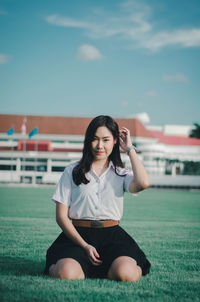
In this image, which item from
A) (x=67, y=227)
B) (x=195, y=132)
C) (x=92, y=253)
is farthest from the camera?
(x=195, y=132)

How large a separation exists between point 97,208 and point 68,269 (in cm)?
51

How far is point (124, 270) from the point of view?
3285 mm

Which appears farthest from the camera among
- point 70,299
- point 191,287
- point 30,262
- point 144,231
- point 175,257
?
point 144,231

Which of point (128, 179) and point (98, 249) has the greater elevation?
point (128, 179)

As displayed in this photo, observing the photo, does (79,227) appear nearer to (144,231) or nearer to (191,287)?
(191,287)

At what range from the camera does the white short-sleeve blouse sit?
3.43 m

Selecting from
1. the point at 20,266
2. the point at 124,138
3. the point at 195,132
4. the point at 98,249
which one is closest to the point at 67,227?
the point at 98,249

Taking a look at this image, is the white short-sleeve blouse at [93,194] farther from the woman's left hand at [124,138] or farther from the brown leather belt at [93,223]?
the woman's left hand at [124,138]

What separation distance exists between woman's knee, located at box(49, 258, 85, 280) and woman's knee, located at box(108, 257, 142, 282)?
0.25 m

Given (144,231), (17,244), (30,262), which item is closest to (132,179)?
(30,262)

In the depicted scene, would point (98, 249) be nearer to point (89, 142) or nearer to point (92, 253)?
point (92, 253)

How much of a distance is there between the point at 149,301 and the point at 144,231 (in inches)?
195

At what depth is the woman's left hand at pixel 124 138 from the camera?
3.54 metres

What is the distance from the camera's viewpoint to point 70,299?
2783 mm
